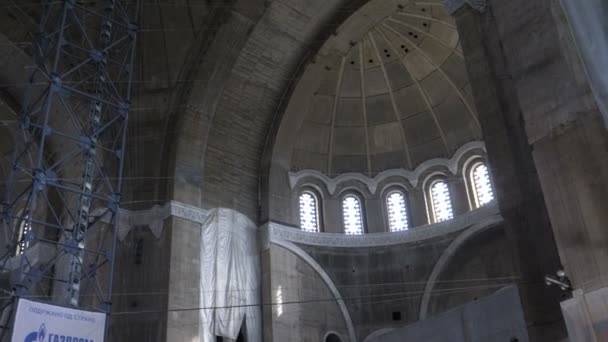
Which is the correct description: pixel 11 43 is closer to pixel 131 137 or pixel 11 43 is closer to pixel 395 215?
pixel 131 137

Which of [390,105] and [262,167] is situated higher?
[390,105]

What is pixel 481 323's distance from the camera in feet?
53.3

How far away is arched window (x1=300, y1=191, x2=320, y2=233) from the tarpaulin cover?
301 centimetres

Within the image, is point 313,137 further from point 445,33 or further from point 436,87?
point 445,33

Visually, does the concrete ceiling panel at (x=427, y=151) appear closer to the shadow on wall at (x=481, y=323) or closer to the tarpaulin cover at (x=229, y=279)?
the tarpaulin cover at (x=229, y=279)

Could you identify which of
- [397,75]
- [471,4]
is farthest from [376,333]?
[471,4]

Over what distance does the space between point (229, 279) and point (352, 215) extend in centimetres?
615

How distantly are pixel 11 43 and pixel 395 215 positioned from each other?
1373 cm

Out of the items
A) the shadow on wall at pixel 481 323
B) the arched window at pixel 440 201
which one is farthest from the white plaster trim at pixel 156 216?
the arched window at pixel 440 201

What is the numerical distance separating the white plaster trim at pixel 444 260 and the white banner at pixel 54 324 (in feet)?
37.8

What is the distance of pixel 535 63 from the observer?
10.7 metres

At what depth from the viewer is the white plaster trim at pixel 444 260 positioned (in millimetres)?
21516

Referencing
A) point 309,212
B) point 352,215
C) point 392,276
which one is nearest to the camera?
point 392,276

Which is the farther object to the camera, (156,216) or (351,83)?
(351,83)
